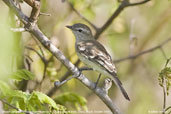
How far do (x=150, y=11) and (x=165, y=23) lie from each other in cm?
59

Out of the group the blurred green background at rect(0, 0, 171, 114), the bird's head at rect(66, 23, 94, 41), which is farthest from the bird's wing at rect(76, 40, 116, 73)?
the blurred green background at rect(0, 0, 171, 114)


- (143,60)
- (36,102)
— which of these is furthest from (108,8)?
(36,102)

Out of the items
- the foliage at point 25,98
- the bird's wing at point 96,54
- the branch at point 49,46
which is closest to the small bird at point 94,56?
the bird's wing at point 96,54

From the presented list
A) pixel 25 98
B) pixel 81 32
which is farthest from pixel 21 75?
pixel 81 32

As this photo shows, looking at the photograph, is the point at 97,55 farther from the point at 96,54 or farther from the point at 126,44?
the point at 126,44

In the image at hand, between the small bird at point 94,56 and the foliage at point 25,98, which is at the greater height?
the foliage at point 25,98

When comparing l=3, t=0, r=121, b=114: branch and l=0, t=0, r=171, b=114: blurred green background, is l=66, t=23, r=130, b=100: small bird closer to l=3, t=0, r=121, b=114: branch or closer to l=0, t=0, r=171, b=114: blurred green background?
l=0, t=0, r=171, b=114: blurred green background

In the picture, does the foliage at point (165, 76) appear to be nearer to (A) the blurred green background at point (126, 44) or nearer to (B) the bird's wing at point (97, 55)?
(B) the bird's wing at point (97, 55)

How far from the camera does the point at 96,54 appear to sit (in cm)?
483

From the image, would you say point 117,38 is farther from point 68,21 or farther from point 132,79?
point 68,21

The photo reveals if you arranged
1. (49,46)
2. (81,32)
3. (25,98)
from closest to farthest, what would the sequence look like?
1. (25,98)
2. (49,46)
3. (81,32)

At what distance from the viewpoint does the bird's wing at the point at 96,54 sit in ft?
14.8

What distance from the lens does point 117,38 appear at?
7281mm

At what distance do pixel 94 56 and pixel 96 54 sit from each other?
0.09m
